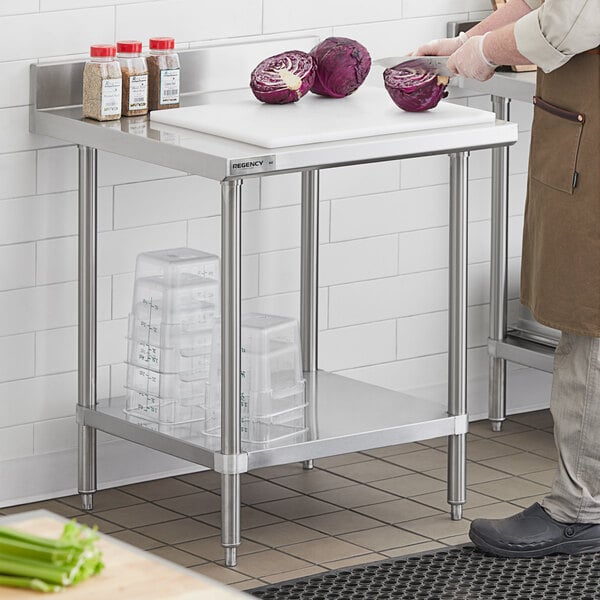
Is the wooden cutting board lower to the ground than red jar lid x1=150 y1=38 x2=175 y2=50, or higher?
lower

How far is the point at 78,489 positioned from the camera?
4.03 m

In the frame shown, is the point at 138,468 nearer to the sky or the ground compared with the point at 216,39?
nearer to the ground

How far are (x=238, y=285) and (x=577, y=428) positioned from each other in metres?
0.82

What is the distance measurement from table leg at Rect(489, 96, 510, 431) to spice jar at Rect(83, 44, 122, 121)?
1.28 metres

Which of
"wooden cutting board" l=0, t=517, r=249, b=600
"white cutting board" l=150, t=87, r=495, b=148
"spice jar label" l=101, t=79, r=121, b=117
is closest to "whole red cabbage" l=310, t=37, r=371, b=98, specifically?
"white cutting board" l=150, t=87, r=495, b=148

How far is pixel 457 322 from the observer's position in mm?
3830

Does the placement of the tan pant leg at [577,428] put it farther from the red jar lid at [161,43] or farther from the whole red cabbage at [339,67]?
the red jar lid at [161,43]

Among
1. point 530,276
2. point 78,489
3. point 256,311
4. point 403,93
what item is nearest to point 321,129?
point 403,93

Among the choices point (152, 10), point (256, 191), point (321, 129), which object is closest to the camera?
point (321, 129)

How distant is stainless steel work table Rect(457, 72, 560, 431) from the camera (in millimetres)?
4535

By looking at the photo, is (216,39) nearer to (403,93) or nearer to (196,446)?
(403,93)

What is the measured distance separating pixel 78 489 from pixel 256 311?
676 millimetres

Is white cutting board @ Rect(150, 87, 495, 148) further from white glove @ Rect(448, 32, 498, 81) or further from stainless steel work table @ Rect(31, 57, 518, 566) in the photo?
white glove @ Rect(448, 32, 498, 81)

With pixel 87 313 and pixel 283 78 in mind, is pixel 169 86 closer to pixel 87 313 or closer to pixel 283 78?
pixel 283 78
